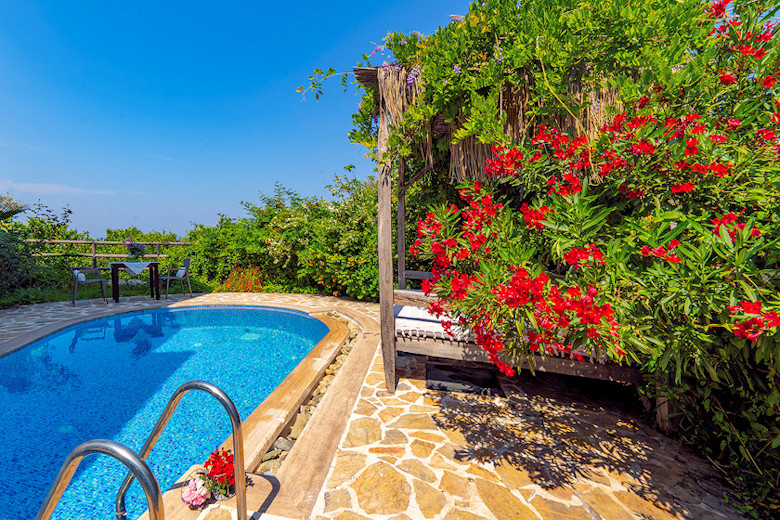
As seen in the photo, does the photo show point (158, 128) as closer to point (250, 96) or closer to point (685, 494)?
point (250, 96)

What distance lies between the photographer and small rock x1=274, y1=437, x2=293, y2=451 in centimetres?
288

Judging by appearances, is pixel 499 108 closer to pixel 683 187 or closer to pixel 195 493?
pixel 683 187

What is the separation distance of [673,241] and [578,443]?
2269mm

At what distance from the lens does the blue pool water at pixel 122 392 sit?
2.78m

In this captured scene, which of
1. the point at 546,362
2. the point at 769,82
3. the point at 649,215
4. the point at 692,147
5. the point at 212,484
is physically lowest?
the point at 212,484

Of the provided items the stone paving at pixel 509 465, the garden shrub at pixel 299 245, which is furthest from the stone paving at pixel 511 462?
the garden shrub at pixel 299 245

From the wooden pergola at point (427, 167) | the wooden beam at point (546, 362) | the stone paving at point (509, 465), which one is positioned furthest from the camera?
the wooden beam at point (546, 362)

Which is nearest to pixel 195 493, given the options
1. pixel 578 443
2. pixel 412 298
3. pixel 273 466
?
pixel 273 466

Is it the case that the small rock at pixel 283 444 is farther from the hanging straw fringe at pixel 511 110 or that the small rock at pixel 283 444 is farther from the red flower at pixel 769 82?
the red flower at pixel 769 82

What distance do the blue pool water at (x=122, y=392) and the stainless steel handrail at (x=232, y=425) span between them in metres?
1.23

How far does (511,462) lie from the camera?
270 centimetres

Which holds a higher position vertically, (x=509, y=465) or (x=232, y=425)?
(x=232, y=425)

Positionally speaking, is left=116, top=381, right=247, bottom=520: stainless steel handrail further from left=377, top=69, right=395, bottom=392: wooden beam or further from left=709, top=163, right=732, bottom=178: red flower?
left=709, top=163, right=732, bottom=178: red flower

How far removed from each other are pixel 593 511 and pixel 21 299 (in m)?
13.4
